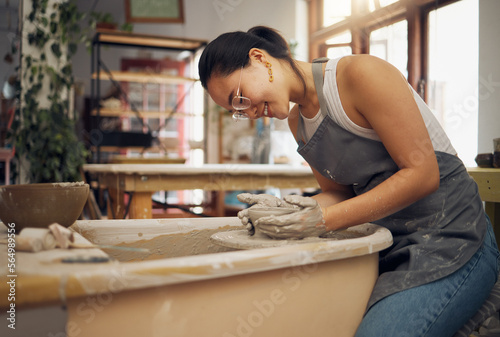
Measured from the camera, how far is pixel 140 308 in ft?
1.94

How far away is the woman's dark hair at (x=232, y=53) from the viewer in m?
1.03

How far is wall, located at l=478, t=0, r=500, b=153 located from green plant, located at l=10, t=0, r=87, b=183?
123 inches

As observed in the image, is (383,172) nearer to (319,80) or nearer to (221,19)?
(319,80)

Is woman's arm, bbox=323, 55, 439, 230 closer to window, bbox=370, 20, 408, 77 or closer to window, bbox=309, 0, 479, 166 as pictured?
window, bbox=309, 0, 479, 166

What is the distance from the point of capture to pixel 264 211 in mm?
931

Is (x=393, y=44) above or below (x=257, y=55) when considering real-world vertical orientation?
above

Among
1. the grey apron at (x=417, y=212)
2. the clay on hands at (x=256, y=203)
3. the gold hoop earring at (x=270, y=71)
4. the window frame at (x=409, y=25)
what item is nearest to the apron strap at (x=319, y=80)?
A: the grey apron at (x=417, y=212)

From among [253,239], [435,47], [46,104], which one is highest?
[435,47]

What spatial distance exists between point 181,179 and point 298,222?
1.51m

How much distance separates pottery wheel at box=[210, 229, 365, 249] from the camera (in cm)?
86

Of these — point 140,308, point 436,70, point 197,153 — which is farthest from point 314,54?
point 140,308

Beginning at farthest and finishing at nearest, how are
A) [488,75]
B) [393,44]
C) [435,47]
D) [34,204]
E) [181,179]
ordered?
[393,44]
[435,47]
[488,75]
[181,179]
[34,204]

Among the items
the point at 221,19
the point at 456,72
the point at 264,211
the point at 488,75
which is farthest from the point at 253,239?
the point at 221,19

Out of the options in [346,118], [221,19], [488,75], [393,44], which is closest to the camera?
[346,118]
